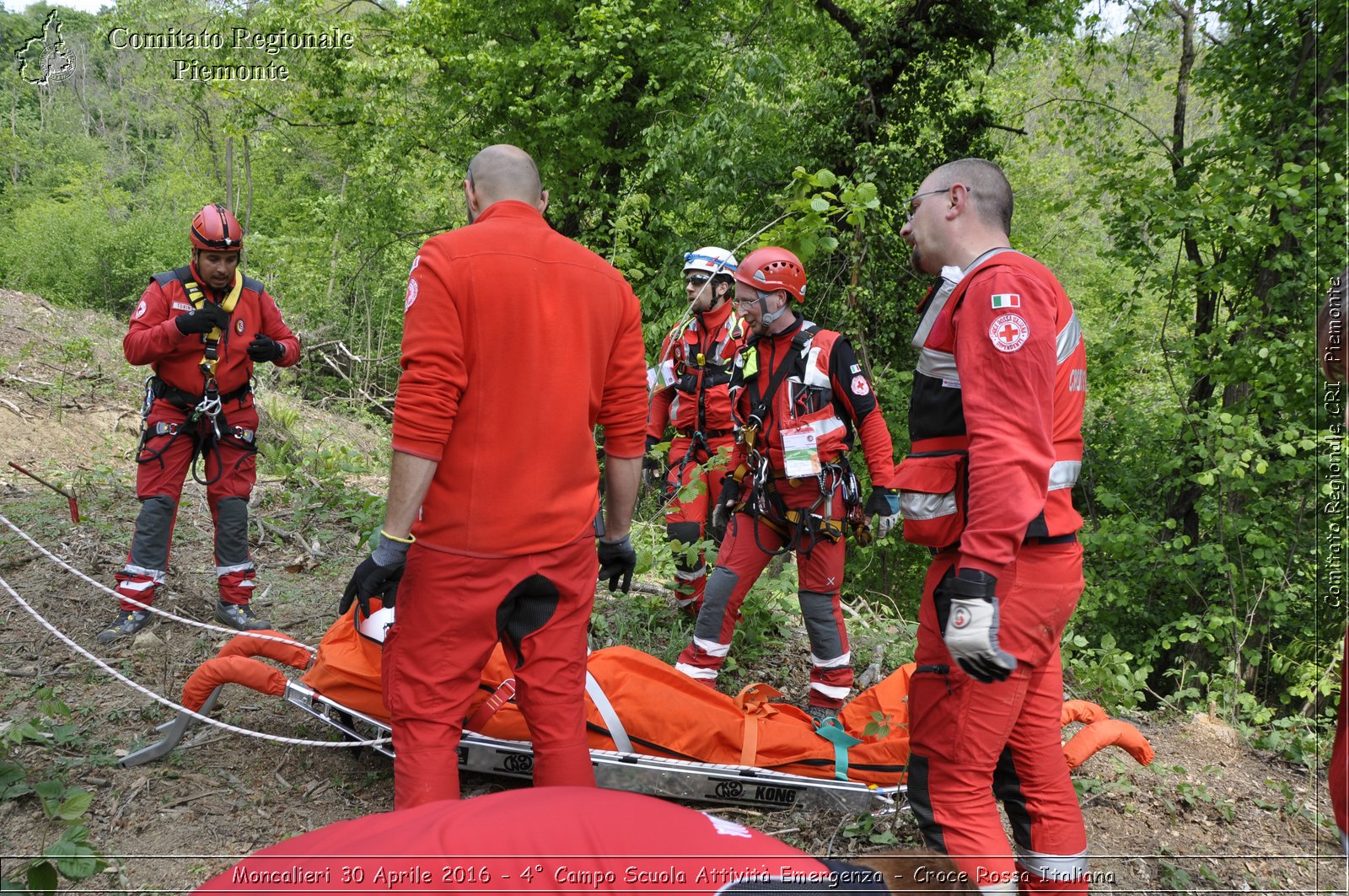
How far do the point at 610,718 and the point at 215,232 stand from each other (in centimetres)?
346

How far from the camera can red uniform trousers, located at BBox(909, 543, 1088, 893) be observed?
2479mm

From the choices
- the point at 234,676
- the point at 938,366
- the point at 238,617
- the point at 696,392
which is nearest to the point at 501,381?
the point at 938,366


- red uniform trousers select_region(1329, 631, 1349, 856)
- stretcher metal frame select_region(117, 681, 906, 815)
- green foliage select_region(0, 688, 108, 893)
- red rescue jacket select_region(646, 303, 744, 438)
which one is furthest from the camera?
red rescue jacket select_region(646, 303, 744, 438)

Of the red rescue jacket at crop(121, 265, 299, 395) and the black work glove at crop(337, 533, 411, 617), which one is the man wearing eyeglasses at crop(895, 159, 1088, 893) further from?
the red rescue jacket at crop(121, 265, 299, 395)

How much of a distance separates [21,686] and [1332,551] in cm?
850

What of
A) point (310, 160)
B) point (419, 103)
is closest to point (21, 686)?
point (419, 103)

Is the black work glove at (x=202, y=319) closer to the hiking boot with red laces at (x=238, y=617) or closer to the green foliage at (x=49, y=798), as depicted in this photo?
the hiking boot with red laces at (x=238, y=617)

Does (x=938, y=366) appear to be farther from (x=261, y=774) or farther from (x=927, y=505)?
(x=261, y=774)

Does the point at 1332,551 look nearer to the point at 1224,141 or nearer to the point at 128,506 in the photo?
the point at 1224,141

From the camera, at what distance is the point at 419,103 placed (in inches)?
637

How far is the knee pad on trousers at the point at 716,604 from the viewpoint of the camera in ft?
15.8

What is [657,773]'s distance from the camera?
356cm

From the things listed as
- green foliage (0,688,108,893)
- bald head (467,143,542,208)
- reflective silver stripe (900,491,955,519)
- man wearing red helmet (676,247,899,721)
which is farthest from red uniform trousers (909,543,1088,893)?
green foliage (0,688,108,893)

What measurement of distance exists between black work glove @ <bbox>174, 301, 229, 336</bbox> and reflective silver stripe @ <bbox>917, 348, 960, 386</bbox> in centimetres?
397
